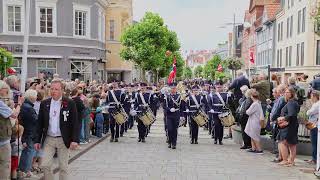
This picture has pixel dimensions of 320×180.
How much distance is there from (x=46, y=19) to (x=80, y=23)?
2708 millimetres

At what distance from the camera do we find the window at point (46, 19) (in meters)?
34.0

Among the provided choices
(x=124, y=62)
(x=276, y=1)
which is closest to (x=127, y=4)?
(x=124, y=62)

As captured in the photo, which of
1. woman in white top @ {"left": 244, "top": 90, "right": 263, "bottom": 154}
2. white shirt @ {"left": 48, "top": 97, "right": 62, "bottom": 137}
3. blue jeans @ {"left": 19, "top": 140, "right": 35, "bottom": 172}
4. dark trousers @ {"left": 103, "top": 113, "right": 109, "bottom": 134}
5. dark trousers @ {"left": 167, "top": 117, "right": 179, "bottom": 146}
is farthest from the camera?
→ dark trousers @ {"left": 103, "top": 113, "right": 109, "bottom": 134}

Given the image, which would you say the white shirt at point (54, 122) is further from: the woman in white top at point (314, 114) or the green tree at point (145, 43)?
the green tree at point (145, 43)

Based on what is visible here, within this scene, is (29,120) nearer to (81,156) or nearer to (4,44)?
(81,156)

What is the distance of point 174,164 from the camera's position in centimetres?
1177

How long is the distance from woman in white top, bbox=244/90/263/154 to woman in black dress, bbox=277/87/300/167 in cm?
180

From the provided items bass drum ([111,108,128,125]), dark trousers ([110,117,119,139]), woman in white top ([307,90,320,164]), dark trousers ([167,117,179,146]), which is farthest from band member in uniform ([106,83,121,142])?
woman in white top ([307,90,320,164])

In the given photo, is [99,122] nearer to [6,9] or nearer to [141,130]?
[141,130]

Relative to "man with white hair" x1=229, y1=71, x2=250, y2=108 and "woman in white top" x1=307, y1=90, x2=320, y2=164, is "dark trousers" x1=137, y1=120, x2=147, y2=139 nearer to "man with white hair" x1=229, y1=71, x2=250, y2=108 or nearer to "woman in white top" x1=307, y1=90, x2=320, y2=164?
"man with white hair" x1=229, y1=71, x2=250, y2=108

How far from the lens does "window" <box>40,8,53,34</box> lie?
34.0 m

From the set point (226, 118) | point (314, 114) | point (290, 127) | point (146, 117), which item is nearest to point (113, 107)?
point (146, 117)

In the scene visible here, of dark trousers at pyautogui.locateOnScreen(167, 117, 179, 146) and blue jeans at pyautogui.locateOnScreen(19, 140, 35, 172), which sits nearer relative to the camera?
blue jeans at pyautogui.locateOnScreen(19, 140, 35, 172)

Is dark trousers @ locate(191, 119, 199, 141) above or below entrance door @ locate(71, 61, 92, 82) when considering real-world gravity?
below
